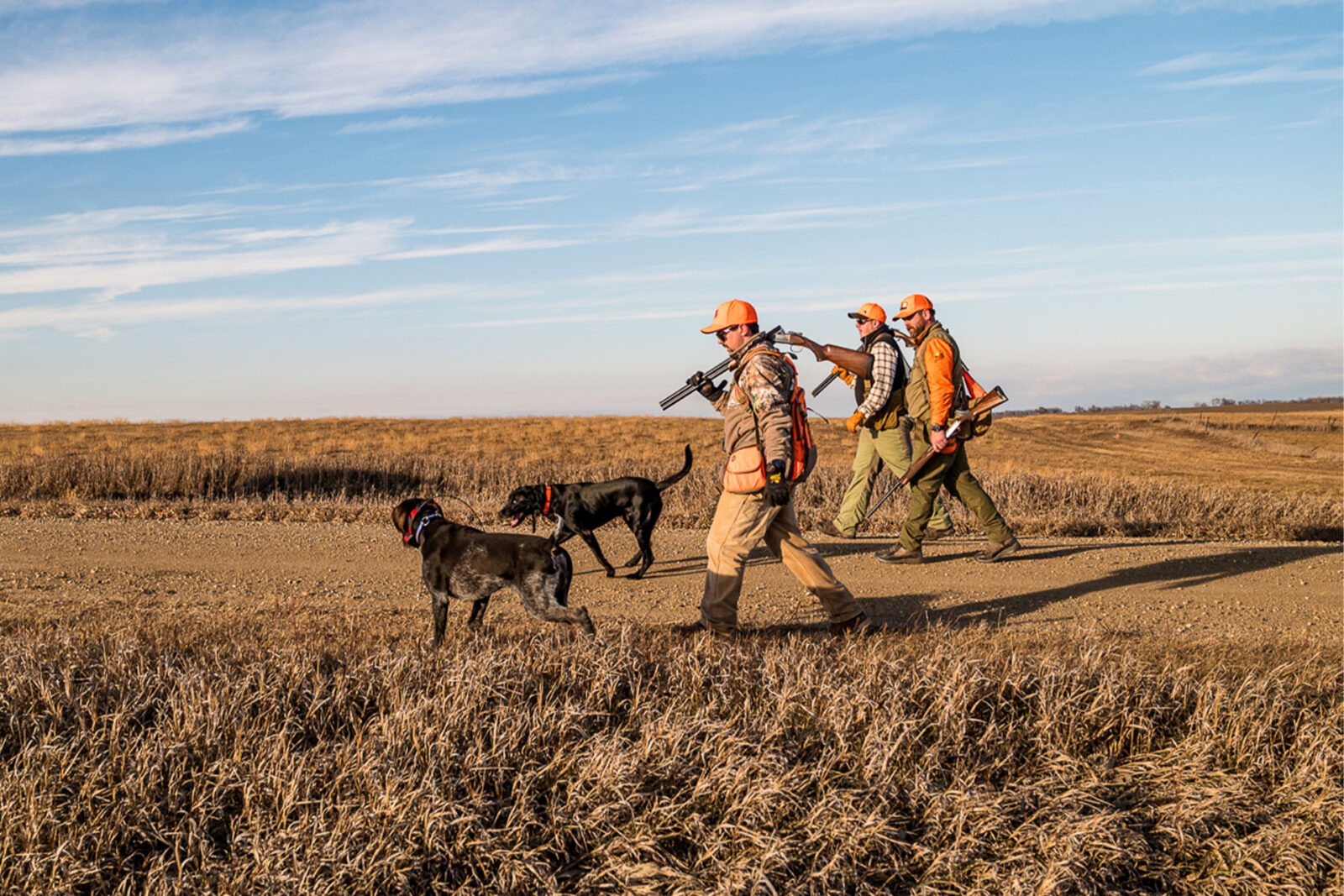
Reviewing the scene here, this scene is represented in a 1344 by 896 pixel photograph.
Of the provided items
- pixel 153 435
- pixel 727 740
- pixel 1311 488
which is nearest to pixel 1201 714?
pixel 727 740

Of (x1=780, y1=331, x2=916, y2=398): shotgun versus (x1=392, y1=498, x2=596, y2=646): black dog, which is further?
(x1=780, y1=331, x2=916, y2=398): shotgun

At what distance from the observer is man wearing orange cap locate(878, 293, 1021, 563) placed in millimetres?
9773

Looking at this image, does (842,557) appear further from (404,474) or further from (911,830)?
(404,474)

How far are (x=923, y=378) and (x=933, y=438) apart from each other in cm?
79

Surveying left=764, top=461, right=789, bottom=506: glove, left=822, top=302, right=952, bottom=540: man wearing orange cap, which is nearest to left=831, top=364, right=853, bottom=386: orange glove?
left=822, top=302, right=952, bottom=540: man wearing orange cap

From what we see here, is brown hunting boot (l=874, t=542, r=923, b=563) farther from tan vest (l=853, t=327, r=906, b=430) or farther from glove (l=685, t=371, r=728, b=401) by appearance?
glove (l=685, t=371, r=728, b=401)

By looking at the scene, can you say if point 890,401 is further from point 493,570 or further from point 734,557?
point 493,570

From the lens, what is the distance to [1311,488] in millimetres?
28062

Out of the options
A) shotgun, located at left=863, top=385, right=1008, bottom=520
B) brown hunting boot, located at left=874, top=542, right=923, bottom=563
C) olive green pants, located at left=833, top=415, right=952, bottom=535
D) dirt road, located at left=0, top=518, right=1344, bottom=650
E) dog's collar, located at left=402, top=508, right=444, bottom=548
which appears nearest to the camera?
dog's collar, located at left=402, top=508, right=444, bottom=548

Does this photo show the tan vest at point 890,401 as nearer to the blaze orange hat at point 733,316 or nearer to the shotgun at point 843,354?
the shotgun at point 843,354

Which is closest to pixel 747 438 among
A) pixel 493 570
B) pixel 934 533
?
pixel 493 570

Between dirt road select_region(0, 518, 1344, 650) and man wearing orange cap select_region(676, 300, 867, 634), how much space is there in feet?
2.88

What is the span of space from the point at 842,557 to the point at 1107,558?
272 centimetres

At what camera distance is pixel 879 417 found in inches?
420
